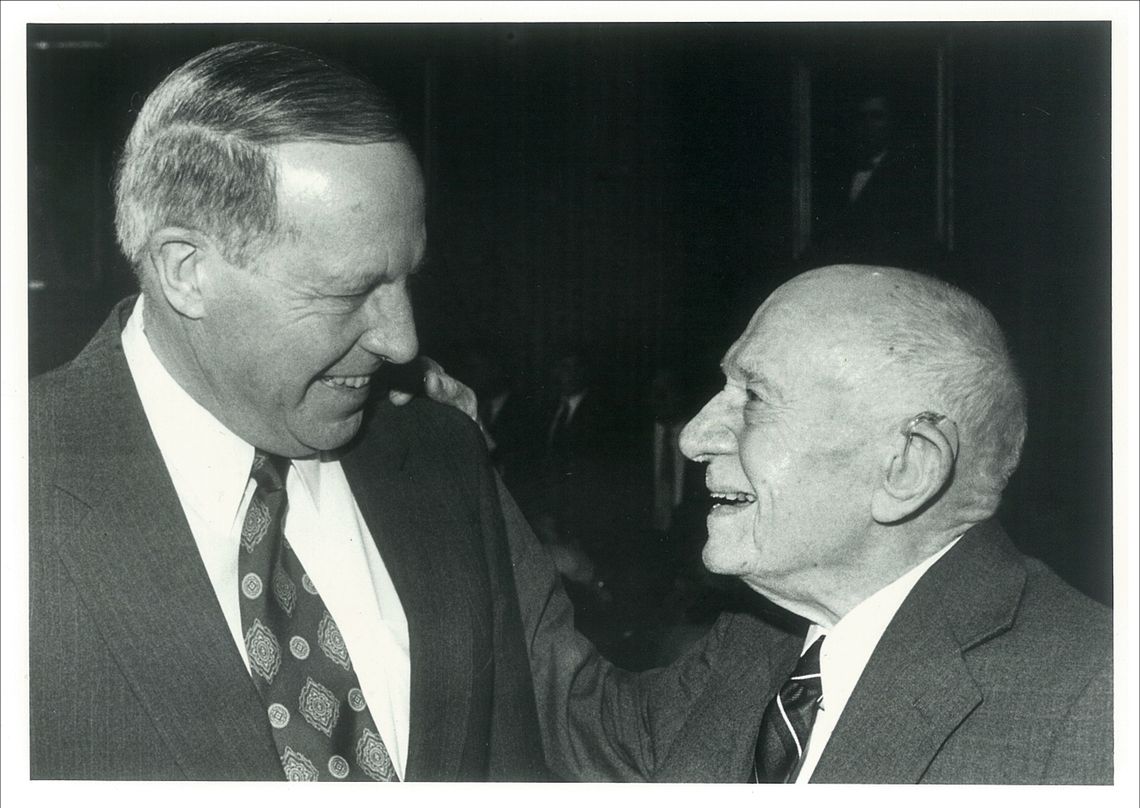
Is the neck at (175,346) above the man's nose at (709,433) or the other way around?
above

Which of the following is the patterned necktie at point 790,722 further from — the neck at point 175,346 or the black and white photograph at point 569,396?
the neck at point 175,346

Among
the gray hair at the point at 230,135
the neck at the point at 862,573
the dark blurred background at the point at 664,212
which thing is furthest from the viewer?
the dark blurred background at the point at 664,212

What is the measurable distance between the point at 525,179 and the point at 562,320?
0.32 metres

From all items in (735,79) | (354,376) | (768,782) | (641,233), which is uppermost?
(735,79)

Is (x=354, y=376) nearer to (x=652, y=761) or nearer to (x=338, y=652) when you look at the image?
(x=338, y=652)

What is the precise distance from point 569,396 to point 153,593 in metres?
0.94

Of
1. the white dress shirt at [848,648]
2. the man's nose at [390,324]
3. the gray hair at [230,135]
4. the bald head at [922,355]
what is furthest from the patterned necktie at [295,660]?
the bald head at [922,355]

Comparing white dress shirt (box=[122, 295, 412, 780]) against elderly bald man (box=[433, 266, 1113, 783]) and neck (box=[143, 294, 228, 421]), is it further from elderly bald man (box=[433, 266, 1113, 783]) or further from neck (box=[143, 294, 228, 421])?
elderly bald man (box=[433, 266, 1113, 783])

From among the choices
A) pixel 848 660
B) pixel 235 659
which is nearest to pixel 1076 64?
pixel 848 660

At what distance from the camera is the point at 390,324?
2.09 meters

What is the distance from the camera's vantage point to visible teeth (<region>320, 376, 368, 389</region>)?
6.93 feet

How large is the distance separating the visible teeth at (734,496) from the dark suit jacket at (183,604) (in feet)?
1.60

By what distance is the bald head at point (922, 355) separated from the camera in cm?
202

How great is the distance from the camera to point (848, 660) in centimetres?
214
